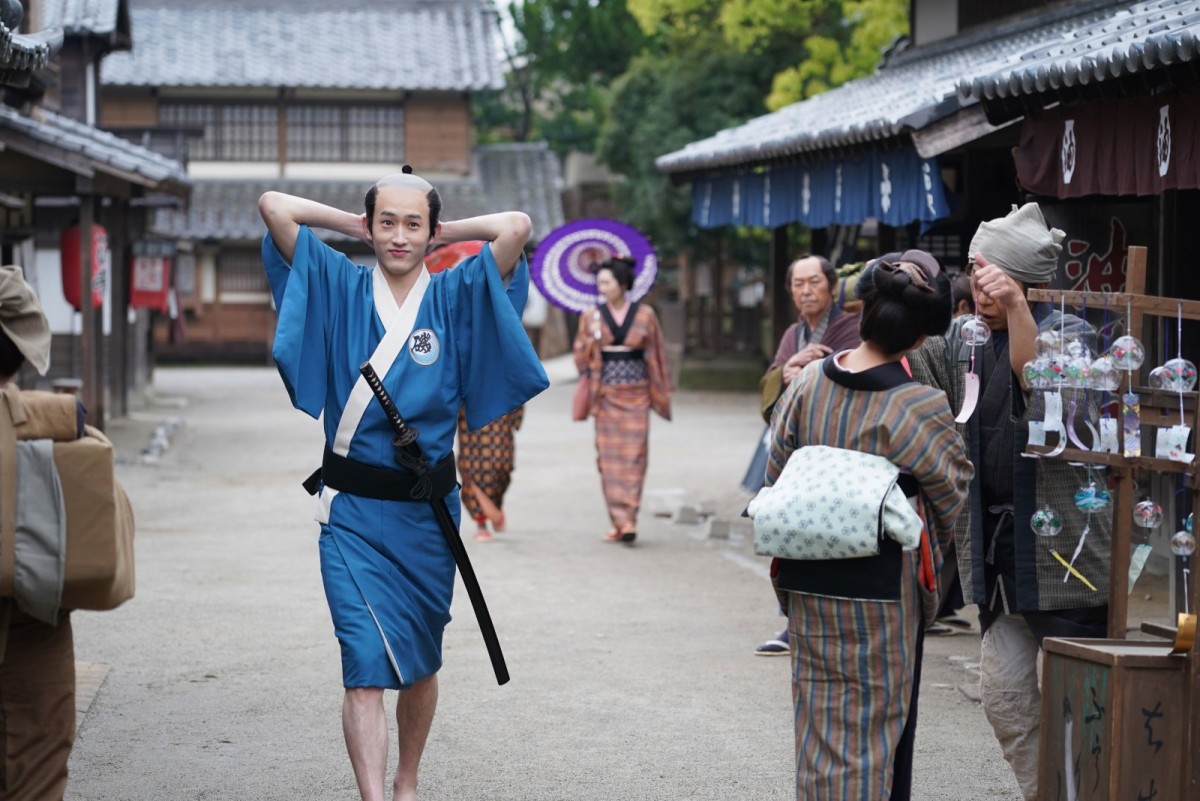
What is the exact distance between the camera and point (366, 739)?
4.71 m

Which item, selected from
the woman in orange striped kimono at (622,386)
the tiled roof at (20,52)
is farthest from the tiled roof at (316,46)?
the tiled roof at (20,52)

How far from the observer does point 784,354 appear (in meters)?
8.43

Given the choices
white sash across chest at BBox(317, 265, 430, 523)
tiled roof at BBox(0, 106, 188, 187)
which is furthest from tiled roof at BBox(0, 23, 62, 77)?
tiled roof at BBox(0, 106, 188, 187)

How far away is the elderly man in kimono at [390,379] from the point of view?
4.78m

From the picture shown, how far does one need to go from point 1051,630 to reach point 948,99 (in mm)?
4807

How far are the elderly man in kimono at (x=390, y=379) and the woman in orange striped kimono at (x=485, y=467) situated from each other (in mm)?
6497

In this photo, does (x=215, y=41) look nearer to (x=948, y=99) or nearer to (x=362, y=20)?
(x=362, y=20)

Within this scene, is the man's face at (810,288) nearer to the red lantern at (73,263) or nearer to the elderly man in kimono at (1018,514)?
the elderly man in kimono at (1018,514)

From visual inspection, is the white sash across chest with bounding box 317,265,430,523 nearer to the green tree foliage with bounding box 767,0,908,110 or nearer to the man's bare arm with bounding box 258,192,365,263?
the man's bare arm with bounding box 258,192,365,263

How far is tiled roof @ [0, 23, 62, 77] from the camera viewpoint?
6.84m

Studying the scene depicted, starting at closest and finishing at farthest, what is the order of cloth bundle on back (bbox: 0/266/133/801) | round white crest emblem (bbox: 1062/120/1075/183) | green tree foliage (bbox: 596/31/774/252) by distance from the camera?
cloth bundle on back (bbox: 0/266/133/801) → round white crest emblem (bbox: 1062/120/1075/183) → green tree foliage (bbox: 596/31/774/252)

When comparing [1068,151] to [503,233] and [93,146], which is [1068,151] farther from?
[93,146]

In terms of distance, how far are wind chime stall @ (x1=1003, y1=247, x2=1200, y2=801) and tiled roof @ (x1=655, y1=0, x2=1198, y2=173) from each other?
8.76ft

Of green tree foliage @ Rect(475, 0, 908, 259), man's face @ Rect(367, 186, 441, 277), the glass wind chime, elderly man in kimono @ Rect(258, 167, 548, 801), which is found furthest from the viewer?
green tree foliage @ Rect(475, 0, 908, 259)
